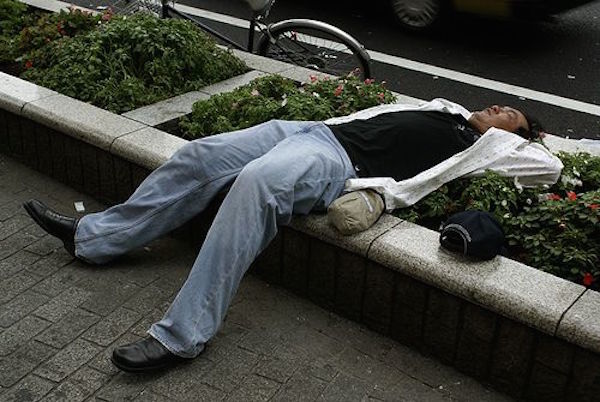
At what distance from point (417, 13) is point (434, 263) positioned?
5879 millimetres

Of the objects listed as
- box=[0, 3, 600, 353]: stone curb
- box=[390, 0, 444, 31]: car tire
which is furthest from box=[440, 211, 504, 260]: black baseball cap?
box=[390, 0, 444, 31]: car tire

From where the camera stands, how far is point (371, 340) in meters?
3.82

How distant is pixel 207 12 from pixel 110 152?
17.4 ft

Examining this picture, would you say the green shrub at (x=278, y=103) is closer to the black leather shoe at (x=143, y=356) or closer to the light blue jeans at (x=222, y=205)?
the light blue jeans at (x=222, y=205)

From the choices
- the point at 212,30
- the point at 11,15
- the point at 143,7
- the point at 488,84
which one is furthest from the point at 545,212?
the point at 11,15

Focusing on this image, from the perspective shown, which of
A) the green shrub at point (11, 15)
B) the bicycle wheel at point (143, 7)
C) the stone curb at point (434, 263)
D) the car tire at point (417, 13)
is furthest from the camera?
the car tire at point (417, 13)

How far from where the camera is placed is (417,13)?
29.3ft

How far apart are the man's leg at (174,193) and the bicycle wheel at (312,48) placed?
81.3 inches

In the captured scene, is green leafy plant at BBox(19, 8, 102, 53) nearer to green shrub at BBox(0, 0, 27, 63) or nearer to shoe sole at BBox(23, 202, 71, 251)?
green shrub at BBox(0, 0, 27, 63)

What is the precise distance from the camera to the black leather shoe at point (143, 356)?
135 inches

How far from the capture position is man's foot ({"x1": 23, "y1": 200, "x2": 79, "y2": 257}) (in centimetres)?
425

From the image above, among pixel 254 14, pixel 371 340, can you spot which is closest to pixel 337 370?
pixel 371 340

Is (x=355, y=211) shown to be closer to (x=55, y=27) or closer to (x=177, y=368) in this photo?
(x=177, y=368)

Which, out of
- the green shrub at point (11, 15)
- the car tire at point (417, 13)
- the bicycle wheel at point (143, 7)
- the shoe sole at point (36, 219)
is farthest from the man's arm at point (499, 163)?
the car tire at point (417, 13)
